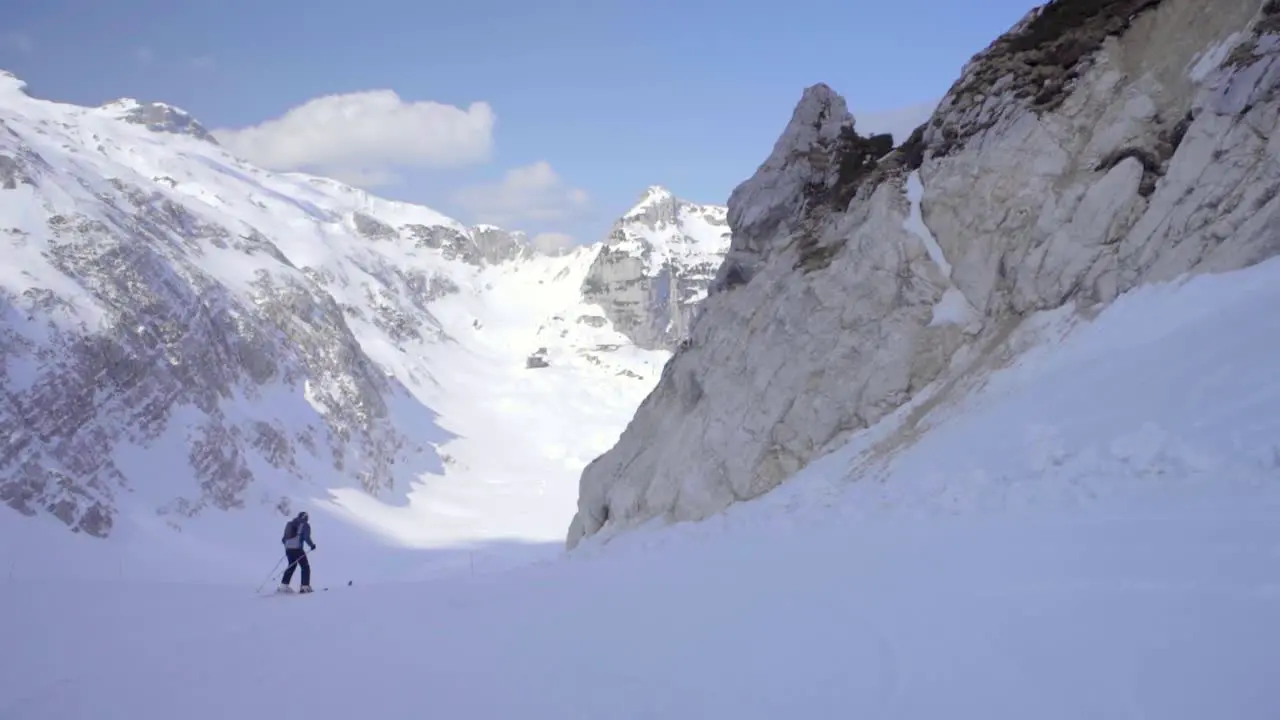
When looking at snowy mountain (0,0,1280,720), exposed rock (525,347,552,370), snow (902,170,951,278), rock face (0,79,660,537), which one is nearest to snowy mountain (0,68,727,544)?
rock face (0,79,660,537)

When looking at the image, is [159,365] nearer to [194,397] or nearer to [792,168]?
[194,397]

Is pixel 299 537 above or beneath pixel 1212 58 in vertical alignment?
beneath

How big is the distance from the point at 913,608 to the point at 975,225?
15678mm

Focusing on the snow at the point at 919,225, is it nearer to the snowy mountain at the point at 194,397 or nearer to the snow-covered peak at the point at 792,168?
the snow-covered peak at the point at 792,168

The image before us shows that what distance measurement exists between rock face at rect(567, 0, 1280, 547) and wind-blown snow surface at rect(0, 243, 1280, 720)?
257cm

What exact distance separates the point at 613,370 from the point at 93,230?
12860 cm

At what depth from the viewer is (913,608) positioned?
6941 mm

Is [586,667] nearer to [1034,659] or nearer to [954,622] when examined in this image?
[954,622]

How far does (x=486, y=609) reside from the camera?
10797 mm

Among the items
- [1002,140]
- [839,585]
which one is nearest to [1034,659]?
[839,585]

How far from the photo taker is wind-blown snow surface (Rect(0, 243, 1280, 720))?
17.6ft

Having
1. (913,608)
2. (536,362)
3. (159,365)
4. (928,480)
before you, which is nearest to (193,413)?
(159,365)

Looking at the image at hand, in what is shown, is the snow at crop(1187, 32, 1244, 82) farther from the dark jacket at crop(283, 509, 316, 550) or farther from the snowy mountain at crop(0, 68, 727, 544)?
the snowy mountain at crop(0, 68, 727, 544)

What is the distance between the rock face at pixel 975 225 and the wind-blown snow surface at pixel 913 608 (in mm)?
2575
